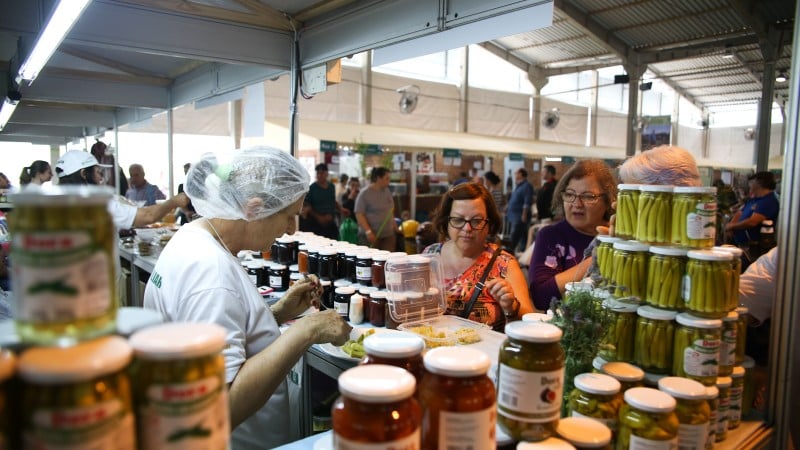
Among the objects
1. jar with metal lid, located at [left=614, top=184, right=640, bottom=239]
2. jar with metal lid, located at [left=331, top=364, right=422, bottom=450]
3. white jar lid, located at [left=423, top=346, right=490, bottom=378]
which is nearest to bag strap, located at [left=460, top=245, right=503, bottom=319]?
jar with metal lid, located at [left=614, top=184, right=640, bottom=239]

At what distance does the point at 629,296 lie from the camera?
151cm

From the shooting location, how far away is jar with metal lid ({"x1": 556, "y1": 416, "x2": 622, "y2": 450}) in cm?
105

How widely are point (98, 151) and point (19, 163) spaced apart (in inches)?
331

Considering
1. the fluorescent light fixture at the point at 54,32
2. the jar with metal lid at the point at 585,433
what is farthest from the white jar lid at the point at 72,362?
the fluorescent light fixture at the point at 54,32

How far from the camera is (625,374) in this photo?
1306 millimetres

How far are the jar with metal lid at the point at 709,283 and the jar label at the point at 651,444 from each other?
0.43m

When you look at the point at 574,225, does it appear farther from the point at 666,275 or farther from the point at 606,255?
the point at 666,275

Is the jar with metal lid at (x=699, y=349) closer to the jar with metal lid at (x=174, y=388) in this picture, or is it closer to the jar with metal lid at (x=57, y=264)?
the jar with metal lid at (x=174, y=388)

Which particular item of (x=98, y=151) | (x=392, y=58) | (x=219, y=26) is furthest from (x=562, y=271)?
(x=98, y=151)

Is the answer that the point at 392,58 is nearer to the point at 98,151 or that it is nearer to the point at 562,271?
the point at 562,271

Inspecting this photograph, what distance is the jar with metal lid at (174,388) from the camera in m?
0.67

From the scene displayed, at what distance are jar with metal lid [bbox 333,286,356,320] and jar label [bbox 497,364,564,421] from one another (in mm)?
1624

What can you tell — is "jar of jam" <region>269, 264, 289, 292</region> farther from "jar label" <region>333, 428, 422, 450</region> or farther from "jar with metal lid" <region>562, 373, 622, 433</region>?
"jar label" <region>333, 428, 422, 450</region>

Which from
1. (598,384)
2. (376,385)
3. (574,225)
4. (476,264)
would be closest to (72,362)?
(376,385)
